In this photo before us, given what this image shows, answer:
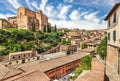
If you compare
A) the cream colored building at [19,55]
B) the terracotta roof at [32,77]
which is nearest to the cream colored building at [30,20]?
the cream colored building at [19,55]

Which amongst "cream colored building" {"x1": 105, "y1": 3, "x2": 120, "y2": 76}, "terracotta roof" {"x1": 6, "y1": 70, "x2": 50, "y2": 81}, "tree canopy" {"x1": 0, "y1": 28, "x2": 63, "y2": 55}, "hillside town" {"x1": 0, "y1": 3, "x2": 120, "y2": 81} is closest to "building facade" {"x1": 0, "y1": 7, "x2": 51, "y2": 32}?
"hillside town" {"x1": 0, "y1": 3, "x2": 120, "y2": 81}

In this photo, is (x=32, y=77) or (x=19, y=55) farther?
(x=19, y=55)

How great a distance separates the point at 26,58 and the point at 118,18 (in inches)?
1240

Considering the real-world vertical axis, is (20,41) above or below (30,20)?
below

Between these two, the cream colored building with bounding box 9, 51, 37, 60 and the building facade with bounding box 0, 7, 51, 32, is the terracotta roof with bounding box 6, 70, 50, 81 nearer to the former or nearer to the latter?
the cream colored building with bounding box 9, 51, 37, 60

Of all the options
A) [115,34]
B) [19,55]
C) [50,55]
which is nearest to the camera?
[115,34]

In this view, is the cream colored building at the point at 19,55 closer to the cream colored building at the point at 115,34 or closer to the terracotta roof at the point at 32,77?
the terracotta roof at the point at 32,77

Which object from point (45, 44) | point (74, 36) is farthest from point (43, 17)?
point (45, 44)

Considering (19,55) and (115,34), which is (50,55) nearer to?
(19,55)

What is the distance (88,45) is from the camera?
58.9 metres

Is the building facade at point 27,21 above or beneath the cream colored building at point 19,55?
above

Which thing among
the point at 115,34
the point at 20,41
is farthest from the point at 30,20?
the point at 115,34

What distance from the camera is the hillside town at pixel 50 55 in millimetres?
16312

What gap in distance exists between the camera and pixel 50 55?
43.4 metres
